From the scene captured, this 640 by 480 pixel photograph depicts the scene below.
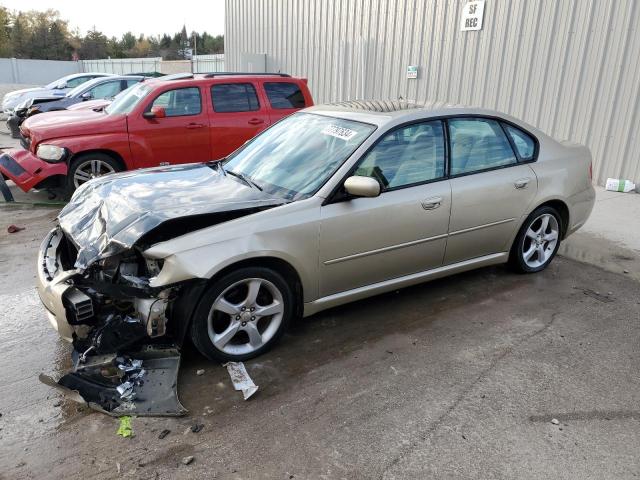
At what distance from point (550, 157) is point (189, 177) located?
333 centimetres

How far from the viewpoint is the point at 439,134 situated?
428 cm

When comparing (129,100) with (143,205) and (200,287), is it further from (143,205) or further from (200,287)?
(200,287)

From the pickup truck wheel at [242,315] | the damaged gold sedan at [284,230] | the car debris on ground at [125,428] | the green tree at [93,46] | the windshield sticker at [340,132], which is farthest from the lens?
the green tree at [93,46]

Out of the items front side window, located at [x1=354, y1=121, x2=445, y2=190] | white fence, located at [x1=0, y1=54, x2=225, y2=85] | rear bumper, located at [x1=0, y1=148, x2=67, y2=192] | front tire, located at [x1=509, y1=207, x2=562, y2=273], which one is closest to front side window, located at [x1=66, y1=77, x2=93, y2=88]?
rear bumper, located at [x1=0, y1=148, x2=67, y2=192]

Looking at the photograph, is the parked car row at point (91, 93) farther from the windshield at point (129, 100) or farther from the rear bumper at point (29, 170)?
the rear bumper at point (29, 170)

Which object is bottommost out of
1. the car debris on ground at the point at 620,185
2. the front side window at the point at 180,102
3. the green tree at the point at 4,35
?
the car debris on ground at the point at 620,185

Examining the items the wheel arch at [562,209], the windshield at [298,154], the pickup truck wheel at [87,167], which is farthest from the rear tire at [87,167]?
the wheel arch at [562,209]

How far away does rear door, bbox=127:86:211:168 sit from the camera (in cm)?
741

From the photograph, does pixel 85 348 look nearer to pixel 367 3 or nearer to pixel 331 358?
pixel 331 358

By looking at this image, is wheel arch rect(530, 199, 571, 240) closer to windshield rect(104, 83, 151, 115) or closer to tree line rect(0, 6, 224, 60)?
windshield rect(104, 83, 151, 115)

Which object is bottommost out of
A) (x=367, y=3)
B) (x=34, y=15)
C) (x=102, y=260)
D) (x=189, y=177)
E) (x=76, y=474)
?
(x=76, y=474)

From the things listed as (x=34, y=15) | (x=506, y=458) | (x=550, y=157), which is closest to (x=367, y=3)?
(x=550, y=157)

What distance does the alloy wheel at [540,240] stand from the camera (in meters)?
4.97

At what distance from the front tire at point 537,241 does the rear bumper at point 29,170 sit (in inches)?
230
